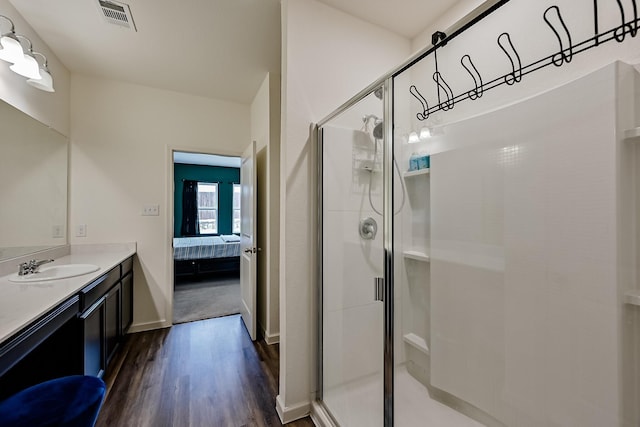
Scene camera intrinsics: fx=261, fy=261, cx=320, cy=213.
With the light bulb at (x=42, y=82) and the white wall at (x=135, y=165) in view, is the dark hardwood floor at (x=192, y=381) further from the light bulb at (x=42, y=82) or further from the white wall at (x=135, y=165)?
the light bulb at (x=42, y=82)

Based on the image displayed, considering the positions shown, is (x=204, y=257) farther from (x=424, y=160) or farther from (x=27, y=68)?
(x=424, y=160)

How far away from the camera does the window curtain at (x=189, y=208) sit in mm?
6844

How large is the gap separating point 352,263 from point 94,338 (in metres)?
1.76

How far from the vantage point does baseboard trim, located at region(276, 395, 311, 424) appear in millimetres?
1606

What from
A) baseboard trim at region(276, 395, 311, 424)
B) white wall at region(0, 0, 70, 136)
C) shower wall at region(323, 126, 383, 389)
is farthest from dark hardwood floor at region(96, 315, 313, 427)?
white wall at region(0, 0, 70, 136)

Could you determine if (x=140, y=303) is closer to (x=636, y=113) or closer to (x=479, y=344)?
(x=479, y=344)

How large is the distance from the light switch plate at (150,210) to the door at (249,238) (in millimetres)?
923

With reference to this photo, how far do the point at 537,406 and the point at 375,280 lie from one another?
2.96 feet

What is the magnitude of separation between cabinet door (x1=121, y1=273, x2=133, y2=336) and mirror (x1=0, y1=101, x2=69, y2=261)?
659mm

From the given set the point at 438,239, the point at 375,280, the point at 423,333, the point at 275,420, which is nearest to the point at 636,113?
the point at 438,239

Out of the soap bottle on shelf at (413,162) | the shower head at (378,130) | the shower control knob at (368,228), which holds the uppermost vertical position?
the shower head at (378,130)

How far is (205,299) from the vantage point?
385 cm

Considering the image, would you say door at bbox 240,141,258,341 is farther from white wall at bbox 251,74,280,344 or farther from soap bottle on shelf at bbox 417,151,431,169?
soap bottle on shelf at bbox 417,151,431,169

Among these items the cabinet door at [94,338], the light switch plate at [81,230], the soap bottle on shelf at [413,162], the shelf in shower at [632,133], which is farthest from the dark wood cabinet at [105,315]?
the shelf in shower at [632,133]
